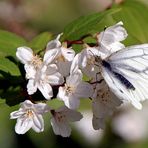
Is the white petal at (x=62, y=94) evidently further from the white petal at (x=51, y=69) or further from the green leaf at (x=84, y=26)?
the green leaf at (x=84, y=26)

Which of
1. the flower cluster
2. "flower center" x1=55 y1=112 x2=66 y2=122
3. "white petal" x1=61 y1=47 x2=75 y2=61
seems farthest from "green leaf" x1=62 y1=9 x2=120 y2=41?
"flower center" x1=55 y1=112 x2=66 y2=122

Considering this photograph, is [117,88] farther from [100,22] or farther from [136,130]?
[136,130]

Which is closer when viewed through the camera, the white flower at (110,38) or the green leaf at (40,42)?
the white flower at (110,38)

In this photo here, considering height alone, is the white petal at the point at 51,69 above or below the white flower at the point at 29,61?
below

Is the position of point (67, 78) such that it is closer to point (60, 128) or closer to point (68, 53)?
point (68, 53)

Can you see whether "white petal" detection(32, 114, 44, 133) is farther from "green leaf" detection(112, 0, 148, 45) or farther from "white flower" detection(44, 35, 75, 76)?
"green leaf" detection(112, 0, 148, 45)

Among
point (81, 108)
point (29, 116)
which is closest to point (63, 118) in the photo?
point (29, 116)

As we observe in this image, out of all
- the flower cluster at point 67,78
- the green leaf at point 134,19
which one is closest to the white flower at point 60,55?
the flower cluster at point 67,78

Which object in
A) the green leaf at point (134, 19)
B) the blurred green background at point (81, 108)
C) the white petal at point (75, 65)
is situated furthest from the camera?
the blurred green background at point (81, 108)
